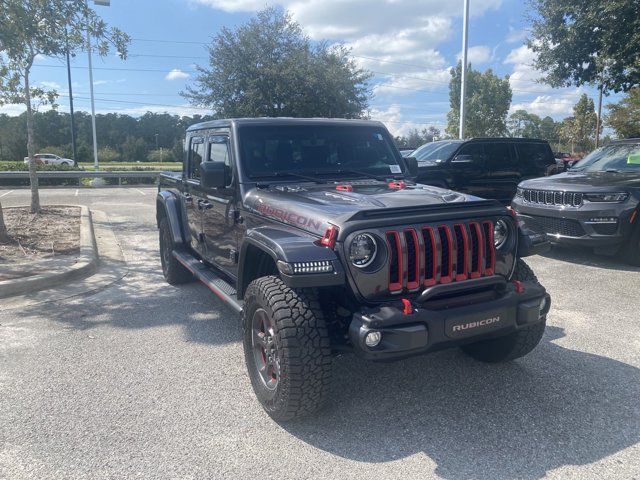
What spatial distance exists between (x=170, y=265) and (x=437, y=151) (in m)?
7.10

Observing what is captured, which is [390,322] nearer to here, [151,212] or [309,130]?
[309,130]

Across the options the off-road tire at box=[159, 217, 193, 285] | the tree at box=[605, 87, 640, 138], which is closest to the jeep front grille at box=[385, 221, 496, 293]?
the off-road tire at box=[159, 217, 193, 285]

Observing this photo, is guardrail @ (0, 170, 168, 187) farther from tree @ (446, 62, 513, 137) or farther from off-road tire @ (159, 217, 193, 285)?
tree @ (446, 62, 513, 137)

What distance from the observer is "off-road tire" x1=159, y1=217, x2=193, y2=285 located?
639cm

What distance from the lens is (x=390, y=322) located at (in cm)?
286

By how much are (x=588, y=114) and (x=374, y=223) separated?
63858 millimetres

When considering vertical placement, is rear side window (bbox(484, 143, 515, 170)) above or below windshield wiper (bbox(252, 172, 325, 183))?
above

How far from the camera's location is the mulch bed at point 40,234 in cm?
756

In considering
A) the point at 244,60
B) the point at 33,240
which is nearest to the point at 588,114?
the point at 244,60

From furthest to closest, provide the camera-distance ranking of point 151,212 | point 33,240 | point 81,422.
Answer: point 151,212, point 33,240, point 81,422

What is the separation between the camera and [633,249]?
7.20m

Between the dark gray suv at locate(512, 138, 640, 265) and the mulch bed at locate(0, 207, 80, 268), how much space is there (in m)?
6.80

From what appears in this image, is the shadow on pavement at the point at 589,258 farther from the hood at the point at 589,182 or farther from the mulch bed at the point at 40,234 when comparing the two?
the mulch bed at the point at 40,234

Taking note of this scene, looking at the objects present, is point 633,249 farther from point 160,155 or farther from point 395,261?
point 160,155
